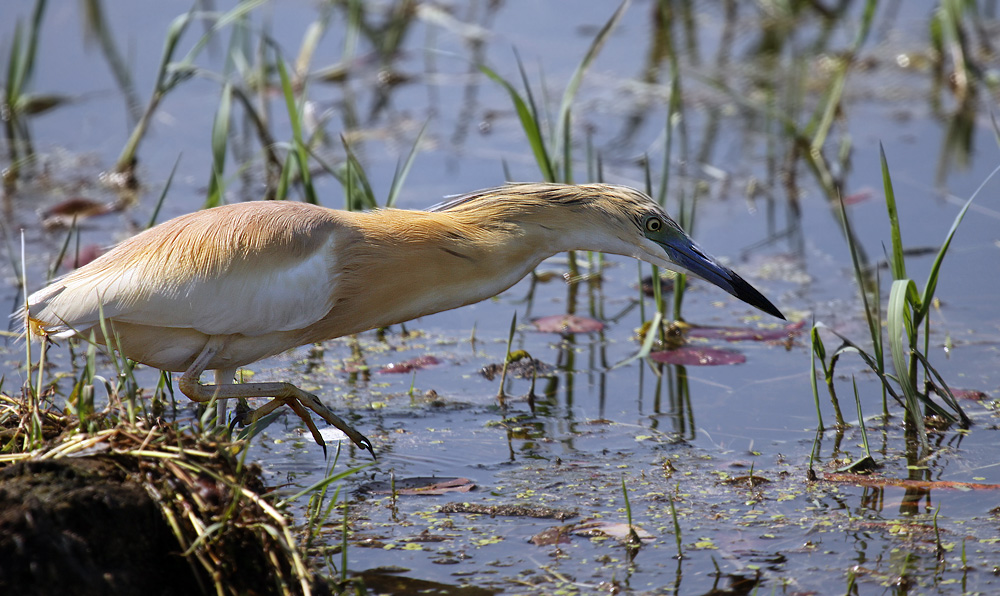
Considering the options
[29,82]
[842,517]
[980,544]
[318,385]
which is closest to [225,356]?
[318,385]

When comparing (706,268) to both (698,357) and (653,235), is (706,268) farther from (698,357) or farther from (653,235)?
(698,357)

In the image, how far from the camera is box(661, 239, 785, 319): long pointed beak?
4.21 m

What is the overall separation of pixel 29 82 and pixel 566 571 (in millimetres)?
6025

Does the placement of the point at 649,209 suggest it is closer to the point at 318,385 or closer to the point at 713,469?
the point at 713,469

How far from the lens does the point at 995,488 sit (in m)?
3.93

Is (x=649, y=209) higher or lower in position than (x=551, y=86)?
lower

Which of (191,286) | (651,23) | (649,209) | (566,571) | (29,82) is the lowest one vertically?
(566,571)

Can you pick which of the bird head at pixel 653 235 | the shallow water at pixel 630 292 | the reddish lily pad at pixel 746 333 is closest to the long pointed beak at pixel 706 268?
the bird head at pixel 653 235

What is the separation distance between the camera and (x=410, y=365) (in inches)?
205

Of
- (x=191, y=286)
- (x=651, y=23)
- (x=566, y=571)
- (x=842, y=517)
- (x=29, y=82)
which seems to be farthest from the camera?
(x=651, y=23)

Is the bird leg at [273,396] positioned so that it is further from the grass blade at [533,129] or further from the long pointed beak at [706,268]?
the grass blade at [533,129]

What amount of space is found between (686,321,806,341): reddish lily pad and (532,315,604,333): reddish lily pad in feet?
1.45

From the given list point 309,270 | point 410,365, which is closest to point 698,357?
point 410,365

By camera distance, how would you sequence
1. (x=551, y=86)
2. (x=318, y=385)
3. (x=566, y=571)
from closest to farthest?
(x=566, y=571) < (x=318, y=385) < (x=551, y=86)
